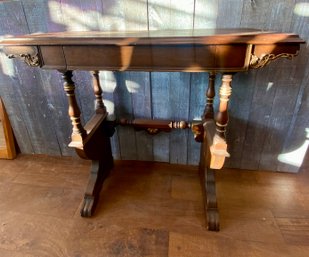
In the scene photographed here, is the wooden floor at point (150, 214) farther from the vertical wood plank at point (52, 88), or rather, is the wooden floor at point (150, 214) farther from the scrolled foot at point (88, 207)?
the vertical wood plank at point (52, 88)

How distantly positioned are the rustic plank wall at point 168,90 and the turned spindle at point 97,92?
9 cm

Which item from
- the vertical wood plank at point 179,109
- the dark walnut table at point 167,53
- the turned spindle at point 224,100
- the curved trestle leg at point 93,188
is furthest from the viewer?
the vertical wood plank at point 179,109

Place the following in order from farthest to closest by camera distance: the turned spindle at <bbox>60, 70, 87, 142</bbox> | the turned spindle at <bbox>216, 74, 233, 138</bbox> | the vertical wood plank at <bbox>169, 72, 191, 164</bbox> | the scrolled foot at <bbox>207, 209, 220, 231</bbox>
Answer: the vertical wood plank at <bbox>169, 72, 191, 164</bbox>, the scrolled foot at <bbox>207, 209, 220, 231</bbox>, the turned spindle at <bbox>60, 70, 87, 142</bbox>, the turned spindle at <bbox>216, 74, 233, 138</bbox>

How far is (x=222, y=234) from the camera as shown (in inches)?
43.5

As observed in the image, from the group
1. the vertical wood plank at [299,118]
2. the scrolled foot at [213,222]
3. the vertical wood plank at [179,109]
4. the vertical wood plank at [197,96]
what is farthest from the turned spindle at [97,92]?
the vertical wood plank at [299,118]

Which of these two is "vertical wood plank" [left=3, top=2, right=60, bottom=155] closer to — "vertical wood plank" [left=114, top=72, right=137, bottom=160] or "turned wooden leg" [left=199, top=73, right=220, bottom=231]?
"vertical wood plank" [left=114, top=72, right=137, bottom=160]

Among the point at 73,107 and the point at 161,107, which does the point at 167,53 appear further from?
the point at 161,107

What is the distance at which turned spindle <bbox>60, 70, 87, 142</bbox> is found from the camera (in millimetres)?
995

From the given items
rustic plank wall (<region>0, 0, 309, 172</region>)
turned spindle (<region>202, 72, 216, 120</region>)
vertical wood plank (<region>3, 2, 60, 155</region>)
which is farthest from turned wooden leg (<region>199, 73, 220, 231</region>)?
vertical wood plank (<region>3, 2, 60, 155</region>)

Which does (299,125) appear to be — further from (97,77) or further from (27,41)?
(27,41)

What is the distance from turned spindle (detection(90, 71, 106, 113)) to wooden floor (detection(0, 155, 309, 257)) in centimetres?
44

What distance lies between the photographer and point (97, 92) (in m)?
1.33

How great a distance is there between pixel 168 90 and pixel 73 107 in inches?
22.0

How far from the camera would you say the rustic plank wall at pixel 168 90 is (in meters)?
1.16
